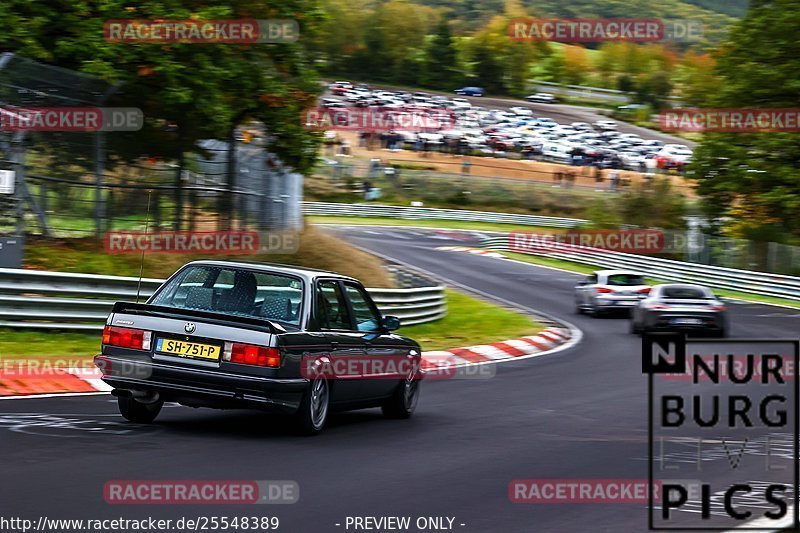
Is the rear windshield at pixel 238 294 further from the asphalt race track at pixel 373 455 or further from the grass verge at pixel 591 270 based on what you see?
the grass verge at pixel 591 270

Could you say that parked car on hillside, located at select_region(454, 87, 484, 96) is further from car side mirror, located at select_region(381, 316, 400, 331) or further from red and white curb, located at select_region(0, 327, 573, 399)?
car side mirror, located at select_region(381, 316, 400, 331)

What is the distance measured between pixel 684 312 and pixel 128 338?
54.3 feet

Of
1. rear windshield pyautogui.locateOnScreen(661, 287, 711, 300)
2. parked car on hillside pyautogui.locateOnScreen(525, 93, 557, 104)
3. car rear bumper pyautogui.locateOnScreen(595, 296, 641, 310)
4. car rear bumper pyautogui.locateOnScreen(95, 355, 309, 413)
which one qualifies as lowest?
car rear bumper pyautogui.locateOnScreen(595, 296, 641, 310)

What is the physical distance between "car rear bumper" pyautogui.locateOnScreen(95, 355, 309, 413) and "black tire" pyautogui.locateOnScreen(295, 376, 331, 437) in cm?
12

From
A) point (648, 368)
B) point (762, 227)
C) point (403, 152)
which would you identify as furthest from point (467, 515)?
point (403, 152)

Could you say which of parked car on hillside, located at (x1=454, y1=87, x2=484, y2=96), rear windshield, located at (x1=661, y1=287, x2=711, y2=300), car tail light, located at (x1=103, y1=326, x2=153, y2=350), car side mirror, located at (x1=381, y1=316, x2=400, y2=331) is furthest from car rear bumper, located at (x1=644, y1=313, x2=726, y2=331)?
parked car on hillside, located at (x1=454, y1=87, x2=484, y2=96)

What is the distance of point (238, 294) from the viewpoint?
977 cm

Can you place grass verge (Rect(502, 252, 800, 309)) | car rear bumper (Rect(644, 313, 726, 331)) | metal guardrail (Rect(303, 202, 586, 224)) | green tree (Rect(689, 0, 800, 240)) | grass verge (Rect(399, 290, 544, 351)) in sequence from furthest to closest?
metal guardrail (Rect(303, 202, 586, 224)) → green tree (Rect(689, 0, 800, 240)) → grass verge (Rect(502, 252, 800, 309)) → car rear bumper (Rect(644, 313, 726, 331)) → grass verge (Rect(399, 290, 544, 351))

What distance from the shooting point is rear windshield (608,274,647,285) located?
30.4 meters

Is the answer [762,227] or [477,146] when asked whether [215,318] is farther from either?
[477,146]

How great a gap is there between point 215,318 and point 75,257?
8.99 meters

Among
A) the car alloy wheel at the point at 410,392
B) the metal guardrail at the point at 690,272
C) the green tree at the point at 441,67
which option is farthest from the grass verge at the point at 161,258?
the green tree at the point at 441,67

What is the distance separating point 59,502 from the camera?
6.43 meters

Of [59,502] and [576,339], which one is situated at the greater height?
[59,502]
